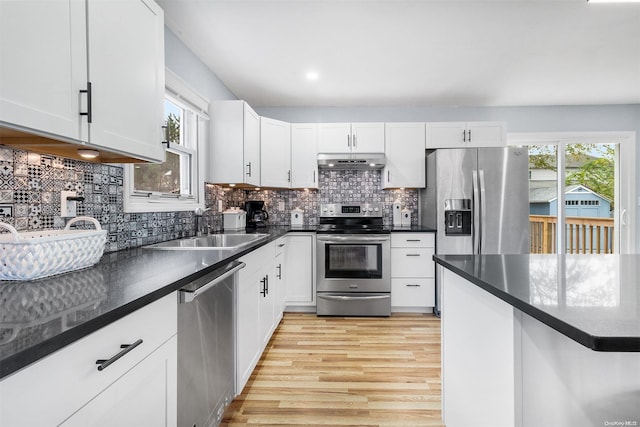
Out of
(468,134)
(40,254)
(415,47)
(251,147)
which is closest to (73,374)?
(40,254)

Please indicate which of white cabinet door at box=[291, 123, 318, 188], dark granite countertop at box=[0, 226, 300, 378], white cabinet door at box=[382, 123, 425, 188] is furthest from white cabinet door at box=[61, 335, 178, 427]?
white cabinet door at box=[382, 123, 425, 188]

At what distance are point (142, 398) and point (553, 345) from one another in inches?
44.6

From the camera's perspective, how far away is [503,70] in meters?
3.18

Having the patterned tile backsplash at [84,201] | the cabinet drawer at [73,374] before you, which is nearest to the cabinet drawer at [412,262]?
the patterned tile backsplash at [84,201]

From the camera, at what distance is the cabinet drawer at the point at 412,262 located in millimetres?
3564

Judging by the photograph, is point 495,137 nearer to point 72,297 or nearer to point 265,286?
point 265,286

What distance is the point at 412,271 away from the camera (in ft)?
11.7

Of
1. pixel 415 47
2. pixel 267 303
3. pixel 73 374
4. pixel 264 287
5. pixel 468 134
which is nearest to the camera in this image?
pixel 73 374

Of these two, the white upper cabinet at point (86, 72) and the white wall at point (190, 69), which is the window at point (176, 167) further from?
the white upper cabinet at point (86, 72)

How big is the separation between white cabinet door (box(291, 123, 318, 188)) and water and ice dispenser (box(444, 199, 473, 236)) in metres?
1.52

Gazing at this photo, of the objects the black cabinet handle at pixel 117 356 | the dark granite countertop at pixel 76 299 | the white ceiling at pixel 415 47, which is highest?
the white ceiling at pixel 415 47

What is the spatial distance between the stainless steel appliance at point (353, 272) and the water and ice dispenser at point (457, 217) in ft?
2.15

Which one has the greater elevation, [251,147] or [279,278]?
[251,147]

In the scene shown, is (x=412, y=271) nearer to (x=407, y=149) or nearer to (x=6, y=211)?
(x=407, y=149)
